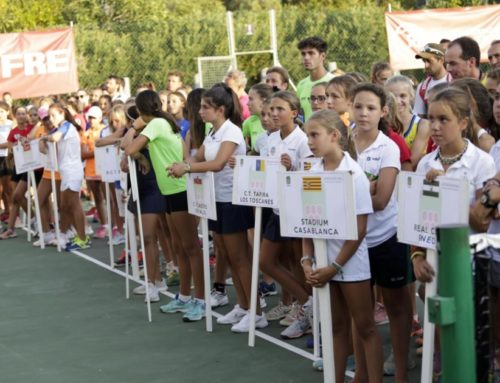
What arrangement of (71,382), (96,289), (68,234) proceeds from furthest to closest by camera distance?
(68,234), (96,289), (71,382)

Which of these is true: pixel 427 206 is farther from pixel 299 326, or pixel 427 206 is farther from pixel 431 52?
pixel 431 52

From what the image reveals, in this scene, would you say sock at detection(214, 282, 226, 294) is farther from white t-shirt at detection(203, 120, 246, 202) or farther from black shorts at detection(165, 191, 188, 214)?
white t-shirt at detection(203, 120, 246, 202)

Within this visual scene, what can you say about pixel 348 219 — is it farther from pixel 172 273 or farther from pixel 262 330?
pixel 172 273

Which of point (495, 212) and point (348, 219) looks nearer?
point (495, 212)

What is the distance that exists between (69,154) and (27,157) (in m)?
0.79

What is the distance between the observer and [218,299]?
353 inches

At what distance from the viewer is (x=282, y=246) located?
7707 millimetres

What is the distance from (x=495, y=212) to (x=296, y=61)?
68.0ft

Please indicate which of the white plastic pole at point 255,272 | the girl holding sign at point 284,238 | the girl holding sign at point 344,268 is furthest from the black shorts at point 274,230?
the girl holding sign at point 344,268

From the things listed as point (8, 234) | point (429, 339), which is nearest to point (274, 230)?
point (429, 339)

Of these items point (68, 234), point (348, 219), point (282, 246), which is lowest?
point (68, 234)

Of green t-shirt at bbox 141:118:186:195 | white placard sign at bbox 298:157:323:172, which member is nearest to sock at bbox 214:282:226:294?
green t-shirt at bbox 141:118:186:195

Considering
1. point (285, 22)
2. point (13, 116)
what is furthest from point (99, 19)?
point (13, 116)

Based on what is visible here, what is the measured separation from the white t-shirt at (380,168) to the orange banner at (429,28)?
10.1 metres
